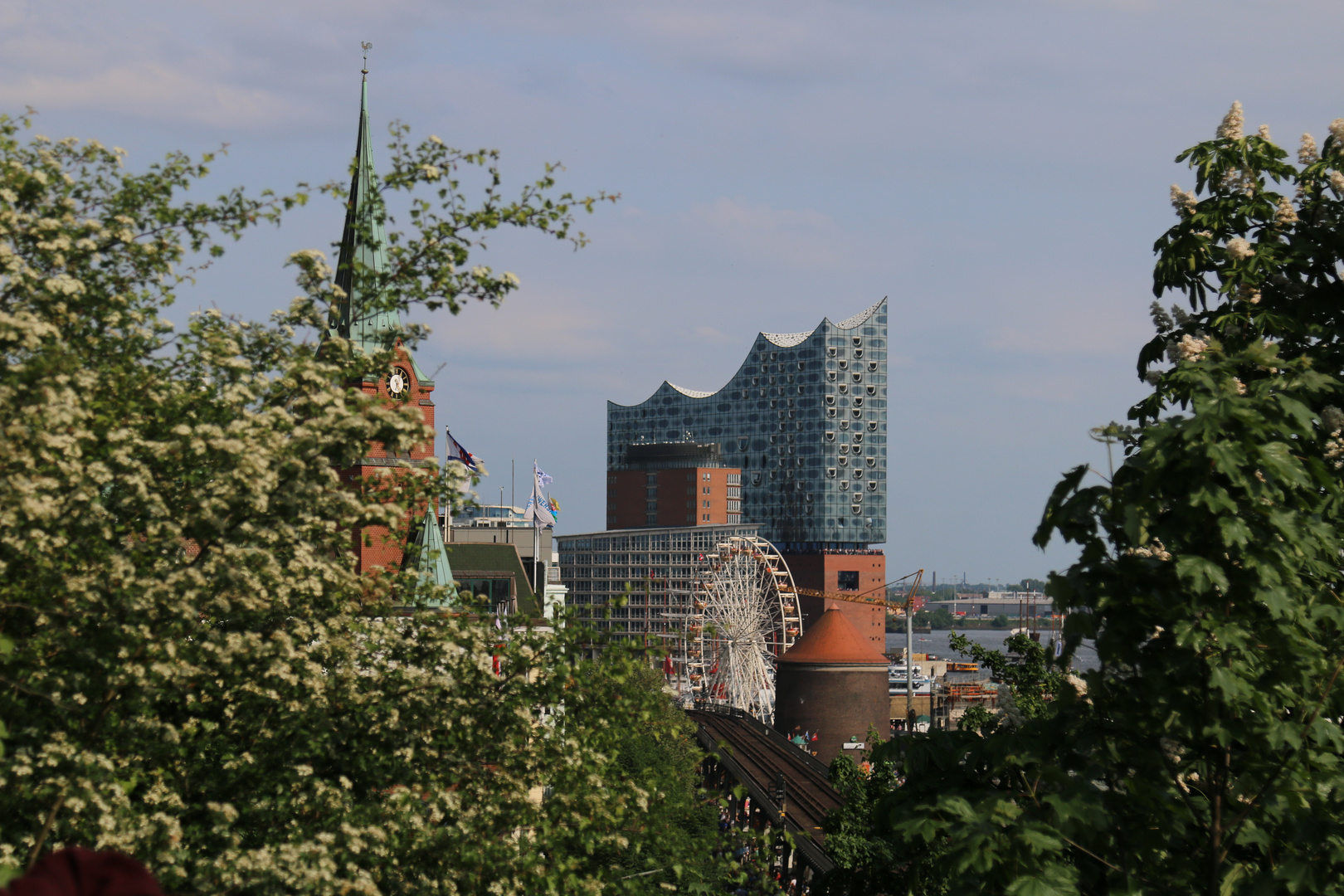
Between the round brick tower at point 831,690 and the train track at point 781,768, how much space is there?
614 cm

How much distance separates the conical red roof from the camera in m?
101

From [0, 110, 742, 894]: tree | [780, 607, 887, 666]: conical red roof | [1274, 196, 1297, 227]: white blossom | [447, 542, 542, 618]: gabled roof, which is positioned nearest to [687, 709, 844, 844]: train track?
[780, 607, 887, 666]: conical red roof

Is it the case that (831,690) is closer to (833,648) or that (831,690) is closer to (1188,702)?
(833,648)

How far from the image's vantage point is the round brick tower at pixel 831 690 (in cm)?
10069

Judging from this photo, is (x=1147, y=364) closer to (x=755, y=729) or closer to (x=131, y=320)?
(x=131, y=320)

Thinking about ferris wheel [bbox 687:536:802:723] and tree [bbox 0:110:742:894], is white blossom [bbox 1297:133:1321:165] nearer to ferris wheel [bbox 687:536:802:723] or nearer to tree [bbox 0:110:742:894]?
tree [bbox 0:110:742:894]

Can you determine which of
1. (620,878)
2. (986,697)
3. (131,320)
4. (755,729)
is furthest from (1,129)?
(986,697)

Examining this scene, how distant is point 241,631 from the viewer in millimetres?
10500

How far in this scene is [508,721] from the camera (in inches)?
438

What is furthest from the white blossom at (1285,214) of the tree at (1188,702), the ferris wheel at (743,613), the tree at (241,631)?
the ferris wheel at (743,613)

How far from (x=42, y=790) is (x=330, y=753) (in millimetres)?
2385

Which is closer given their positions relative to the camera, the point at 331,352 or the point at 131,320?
the point at 131,320

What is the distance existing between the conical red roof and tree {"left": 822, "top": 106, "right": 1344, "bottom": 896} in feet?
312

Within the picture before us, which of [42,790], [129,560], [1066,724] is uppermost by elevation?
[129,560]
